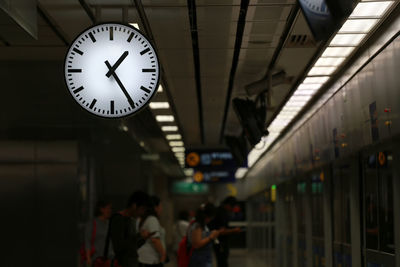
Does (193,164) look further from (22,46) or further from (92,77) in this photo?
(92,77)

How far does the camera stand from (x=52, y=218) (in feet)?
31.3

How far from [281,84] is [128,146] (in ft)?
16.9

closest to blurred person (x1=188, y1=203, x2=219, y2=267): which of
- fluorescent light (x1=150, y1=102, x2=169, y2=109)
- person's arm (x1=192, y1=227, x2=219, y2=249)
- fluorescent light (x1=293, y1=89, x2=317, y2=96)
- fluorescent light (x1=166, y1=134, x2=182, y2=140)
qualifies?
person's arm (x1=192, y1=227, x2=219, y2=249)

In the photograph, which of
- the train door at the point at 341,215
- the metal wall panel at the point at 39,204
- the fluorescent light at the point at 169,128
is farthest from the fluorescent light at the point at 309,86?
the fluorescent light at the point at 169,128

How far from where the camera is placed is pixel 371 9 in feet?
19.9

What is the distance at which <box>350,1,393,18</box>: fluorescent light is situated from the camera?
590 centimetres

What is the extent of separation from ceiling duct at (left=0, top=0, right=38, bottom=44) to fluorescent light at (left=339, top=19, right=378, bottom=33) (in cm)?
271

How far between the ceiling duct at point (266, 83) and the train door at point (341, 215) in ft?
4.10

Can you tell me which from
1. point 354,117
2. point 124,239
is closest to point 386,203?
point 354,117

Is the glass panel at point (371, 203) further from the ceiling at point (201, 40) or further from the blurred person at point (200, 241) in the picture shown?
the blurred person at point (200, 241)

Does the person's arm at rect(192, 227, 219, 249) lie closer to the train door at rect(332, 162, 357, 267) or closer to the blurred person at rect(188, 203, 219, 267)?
the blurred person at rect(188, 203, 219, 267)

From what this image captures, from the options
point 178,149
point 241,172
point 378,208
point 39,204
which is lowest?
point 378,208

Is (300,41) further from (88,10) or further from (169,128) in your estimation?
(169,128)

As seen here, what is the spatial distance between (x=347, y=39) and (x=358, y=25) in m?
0.56
